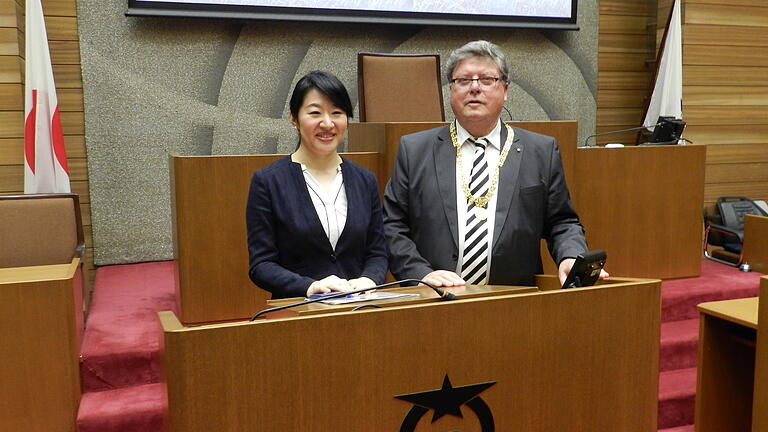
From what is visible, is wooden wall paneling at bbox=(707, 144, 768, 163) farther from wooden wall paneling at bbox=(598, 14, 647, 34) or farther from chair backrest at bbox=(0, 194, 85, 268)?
chair backrest at bbox=(0, 194, 85, 268)

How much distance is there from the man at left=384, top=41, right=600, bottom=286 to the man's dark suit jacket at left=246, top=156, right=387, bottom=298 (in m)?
0.17

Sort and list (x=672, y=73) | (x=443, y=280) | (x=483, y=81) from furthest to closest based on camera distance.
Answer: (x=672, y=73) < (x=483, y=81) < (x=443, y=280)

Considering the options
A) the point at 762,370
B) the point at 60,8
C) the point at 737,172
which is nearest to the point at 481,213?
the point at 762,370

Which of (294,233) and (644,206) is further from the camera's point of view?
(644,206)

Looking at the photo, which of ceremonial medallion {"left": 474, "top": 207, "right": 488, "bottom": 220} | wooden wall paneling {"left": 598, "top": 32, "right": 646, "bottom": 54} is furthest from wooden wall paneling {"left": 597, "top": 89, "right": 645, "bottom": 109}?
ceremonial medallion {"left": 474, "top": 207, "right": 488, "bottom": 220}

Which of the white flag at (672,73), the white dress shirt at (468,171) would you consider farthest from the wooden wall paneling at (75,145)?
the white flag at (672,73)

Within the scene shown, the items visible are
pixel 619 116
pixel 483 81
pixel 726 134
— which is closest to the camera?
pixel 483 81

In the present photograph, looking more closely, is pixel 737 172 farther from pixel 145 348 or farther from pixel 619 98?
pixel 145 348

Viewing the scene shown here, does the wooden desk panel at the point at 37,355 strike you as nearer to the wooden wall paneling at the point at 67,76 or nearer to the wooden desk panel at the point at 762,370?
the wooden wall paneling at the point at 67,76

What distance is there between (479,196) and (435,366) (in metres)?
0.88

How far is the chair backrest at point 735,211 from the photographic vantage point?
15.2 ft

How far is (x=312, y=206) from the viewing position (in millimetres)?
1836

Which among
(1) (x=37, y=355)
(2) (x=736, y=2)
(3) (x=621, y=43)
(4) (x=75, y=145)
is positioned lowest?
(1) (x=37, y=355)

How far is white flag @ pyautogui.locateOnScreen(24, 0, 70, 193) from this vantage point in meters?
3.60
